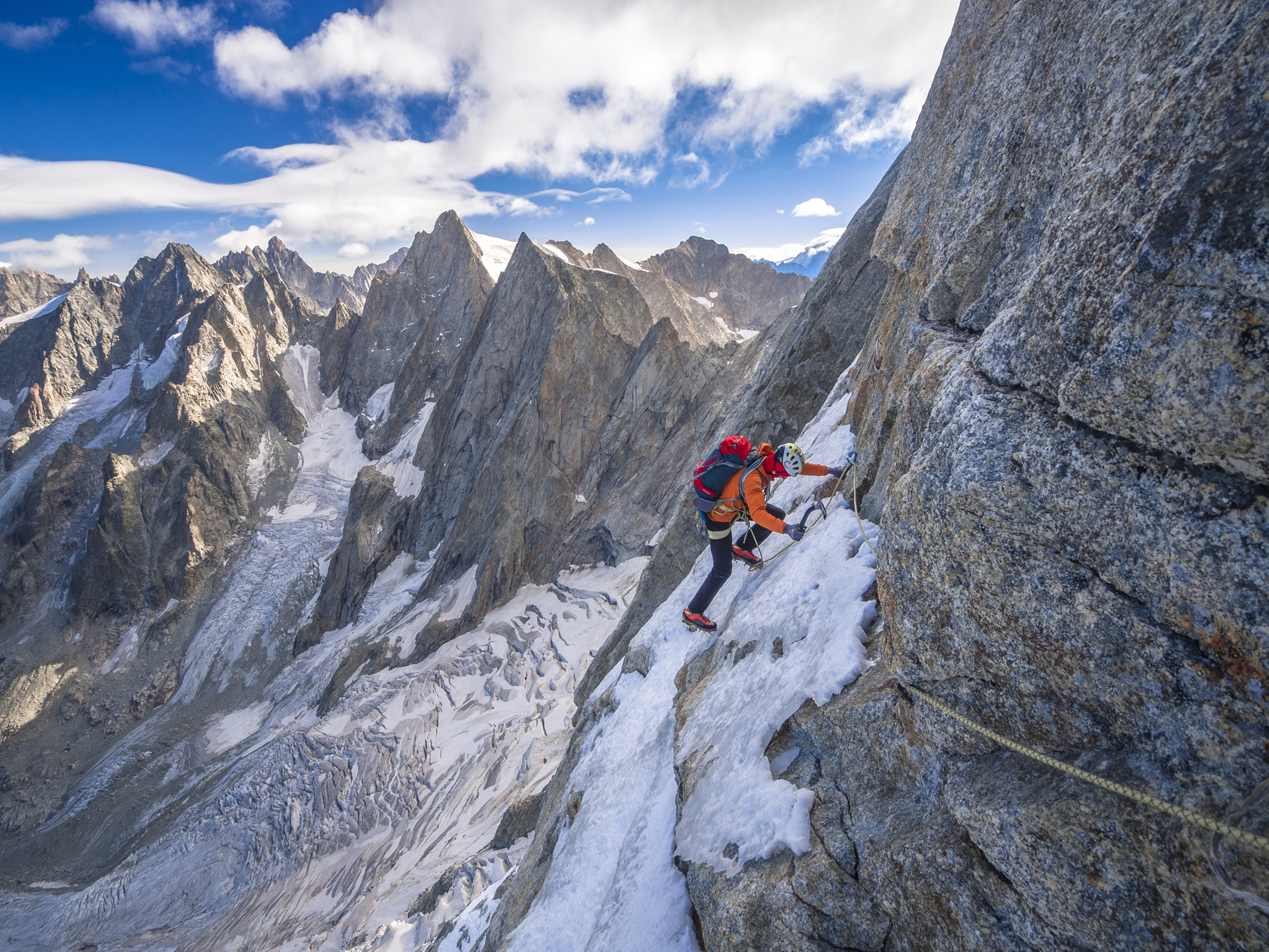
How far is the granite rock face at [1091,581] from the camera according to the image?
7.63 feet

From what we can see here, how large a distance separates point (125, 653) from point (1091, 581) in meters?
72.4

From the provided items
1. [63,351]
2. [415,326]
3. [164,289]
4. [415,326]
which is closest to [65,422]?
[63,351]

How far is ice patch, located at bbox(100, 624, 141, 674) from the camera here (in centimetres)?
4969

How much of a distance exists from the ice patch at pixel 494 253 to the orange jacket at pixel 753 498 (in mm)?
69649

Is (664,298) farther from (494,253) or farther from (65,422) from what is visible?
(65,422)

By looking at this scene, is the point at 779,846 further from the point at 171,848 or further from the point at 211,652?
the point at 211,652

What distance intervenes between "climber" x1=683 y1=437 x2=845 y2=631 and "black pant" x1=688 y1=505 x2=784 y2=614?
0.03ft

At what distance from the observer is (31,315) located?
317ft

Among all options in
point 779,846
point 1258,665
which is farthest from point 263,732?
point 1258,665

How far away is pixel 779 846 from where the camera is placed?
15.3 ft

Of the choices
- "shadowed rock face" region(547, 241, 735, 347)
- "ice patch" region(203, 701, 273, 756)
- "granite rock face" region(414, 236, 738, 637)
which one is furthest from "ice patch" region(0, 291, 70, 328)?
"granite rock face" region(414, 236, 738, 637)

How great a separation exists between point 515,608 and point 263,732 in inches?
801

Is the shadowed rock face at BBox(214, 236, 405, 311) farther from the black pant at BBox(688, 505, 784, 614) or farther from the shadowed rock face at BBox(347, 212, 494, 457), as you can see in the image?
the black pant at BBox(688, 505, 784, 614)

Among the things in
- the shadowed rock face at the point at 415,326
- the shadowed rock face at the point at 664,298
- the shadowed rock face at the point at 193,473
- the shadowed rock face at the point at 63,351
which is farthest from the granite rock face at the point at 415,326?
the shadowed rock face at the point at 63,351
